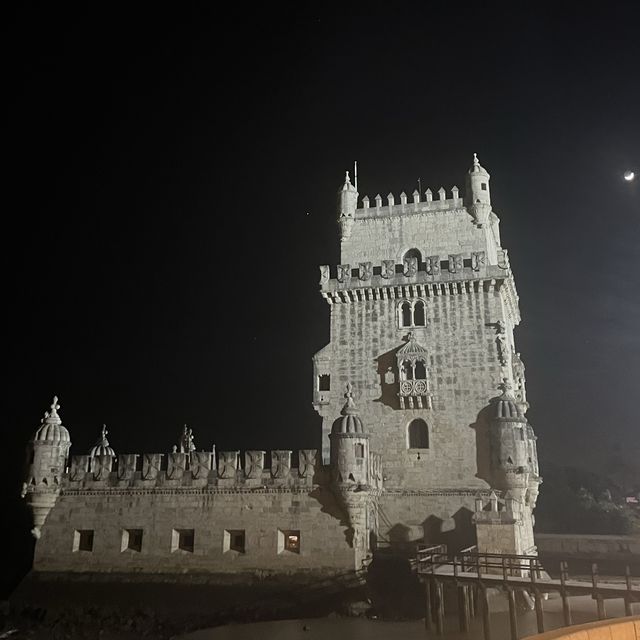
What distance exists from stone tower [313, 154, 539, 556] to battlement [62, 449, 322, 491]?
5.17 m

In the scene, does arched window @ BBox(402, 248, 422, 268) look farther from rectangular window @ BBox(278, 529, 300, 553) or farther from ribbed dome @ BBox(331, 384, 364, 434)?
rectangular window @ BBox(278, 529, 300, 553)

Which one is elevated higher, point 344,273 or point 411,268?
point 344,273

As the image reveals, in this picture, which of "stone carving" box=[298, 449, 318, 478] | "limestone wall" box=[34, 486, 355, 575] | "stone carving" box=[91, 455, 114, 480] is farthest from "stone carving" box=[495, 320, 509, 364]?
"stone carving" box=[91, 455, 114, 480]

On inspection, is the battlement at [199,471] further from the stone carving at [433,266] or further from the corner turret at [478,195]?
the corner turret at [478,195]

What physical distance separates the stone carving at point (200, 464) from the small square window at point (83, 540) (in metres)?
6.04

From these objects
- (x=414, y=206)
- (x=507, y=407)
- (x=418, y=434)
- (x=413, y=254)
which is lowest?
(x=418, y=434)

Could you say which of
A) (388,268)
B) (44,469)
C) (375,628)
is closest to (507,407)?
(388,268)

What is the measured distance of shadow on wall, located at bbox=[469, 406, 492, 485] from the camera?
33625 millimetres

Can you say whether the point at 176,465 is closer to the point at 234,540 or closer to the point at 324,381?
the point at 234,540

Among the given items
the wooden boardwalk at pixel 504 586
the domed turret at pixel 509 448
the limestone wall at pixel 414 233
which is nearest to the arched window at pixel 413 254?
the limestone wall at pixel 414 233

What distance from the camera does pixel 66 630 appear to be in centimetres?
2786

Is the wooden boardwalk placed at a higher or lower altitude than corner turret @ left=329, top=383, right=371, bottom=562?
lower

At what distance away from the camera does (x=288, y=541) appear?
30062 millimetres

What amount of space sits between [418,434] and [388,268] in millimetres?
10033
